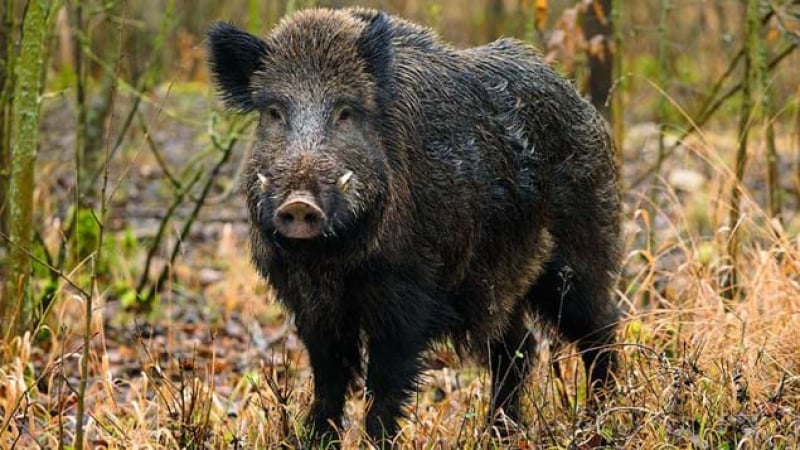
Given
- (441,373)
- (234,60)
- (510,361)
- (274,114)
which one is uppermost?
(234,60)

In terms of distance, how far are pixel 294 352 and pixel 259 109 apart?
3070 millimetres

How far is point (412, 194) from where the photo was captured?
16.1 feet

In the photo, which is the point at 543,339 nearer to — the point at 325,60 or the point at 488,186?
the point at 488,186

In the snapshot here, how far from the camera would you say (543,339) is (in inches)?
271

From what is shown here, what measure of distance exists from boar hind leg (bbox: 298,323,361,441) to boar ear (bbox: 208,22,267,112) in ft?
3.09

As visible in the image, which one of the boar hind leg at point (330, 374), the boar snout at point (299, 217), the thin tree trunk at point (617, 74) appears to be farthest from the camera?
the thin tree trunk at point (617, 74)

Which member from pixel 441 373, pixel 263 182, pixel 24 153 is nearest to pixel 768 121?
pixel 441 373

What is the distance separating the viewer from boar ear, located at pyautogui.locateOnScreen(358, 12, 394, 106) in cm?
474

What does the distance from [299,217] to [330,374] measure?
1116 millimetres

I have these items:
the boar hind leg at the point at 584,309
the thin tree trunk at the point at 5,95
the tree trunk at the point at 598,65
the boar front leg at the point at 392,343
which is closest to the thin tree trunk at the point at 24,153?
the thin tree trunk at the point at 5,95

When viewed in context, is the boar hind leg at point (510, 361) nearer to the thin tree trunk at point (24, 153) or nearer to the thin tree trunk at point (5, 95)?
the thin tree trunk at point (24, 153)

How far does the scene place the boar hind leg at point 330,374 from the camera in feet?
16.4

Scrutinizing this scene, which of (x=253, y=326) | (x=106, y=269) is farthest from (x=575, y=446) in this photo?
(x=106, y=269)

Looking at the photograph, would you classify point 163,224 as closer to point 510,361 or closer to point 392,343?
point 510,361
